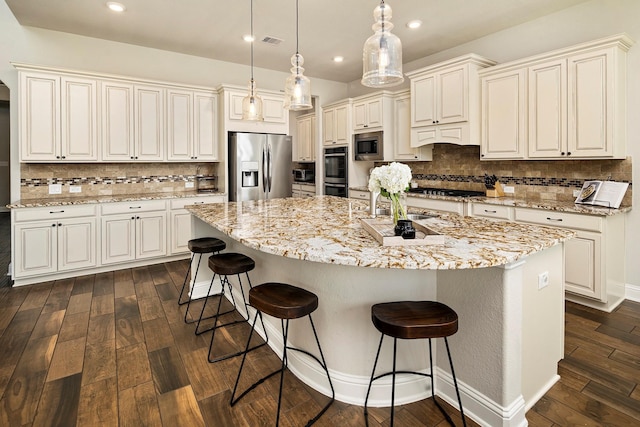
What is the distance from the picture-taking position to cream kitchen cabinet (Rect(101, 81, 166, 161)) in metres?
4.34

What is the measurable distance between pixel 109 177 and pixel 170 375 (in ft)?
11.4

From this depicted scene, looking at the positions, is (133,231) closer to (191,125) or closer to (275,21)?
(191,125)

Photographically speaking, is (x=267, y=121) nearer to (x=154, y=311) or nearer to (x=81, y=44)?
(x=81, y=44)

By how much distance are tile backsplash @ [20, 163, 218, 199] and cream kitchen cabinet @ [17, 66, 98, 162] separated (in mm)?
363

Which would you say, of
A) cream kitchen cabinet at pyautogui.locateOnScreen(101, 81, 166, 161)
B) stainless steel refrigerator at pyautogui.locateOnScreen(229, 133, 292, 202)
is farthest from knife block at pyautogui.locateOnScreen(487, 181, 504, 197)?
cream kitchen cabinet at pyautogui.locateOnScreen(101, 81, 166, 161)

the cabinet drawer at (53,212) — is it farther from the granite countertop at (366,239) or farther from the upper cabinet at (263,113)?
the granite countertop at (366,239)

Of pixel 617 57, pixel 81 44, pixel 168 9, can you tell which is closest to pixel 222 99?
pixel 168 9

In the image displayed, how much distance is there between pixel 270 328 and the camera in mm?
2525

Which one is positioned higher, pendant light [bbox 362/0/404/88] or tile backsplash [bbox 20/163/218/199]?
pendant light [bbox 362/0/404/88]

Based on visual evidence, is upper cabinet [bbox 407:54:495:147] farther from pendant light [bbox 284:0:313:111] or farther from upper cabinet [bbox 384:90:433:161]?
pendant light [bbox 284:0:313:111]

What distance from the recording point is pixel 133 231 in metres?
4.34

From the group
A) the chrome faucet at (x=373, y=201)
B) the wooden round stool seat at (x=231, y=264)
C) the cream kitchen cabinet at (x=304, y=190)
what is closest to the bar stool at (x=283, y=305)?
the wooden round stool seat at (x=231, y=264)

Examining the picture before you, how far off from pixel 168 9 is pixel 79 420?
3.67 metres

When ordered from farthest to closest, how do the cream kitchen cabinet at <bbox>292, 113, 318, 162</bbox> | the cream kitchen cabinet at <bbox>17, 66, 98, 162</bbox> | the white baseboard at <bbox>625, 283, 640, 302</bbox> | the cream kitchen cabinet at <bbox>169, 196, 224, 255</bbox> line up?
1. the cream kitchen cabinet at <bbox>292, 113, 318, 162</bbox>
2. the cream kitchen cabinet at <bbox>169, 196, 224, 255</bbox>
3. the cream kitchen cabinet at <bbox>17, 66, 98, 162</bbox>
4. the white baseboard at <bbox>625, 283, 640, 302</bbox>
